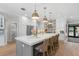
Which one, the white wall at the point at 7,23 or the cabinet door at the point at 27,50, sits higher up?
the white wall at the point at 7,23

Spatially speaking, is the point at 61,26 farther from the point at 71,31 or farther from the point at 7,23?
the point at 7,23

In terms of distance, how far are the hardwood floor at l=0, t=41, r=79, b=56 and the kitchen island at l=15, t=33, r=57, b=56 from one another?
0.14m

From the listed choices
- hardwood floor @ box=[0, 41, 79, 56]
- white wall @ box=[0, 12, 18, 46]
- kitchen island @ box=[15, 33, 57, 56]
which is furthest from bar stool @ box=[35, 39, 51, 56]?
white wall @ box=[0, 12, 18, 46]

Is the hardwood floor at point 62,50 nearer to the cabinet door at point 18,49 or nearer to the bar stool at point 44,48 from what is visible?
the cabinet door at point 18,49

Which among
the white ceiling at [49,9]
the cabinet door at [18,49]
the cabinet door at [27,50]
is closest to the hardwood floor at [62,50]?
the cabinet door at [18,49]

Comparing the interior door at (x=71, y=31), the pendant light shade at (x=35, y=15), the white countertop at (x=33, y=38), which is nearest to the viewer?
the pendant light shade at (x=35, y=15)

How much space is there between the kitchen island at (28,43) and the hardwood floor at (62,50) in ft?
0.45

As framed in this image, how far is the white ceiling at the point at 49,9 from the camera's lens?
258cm

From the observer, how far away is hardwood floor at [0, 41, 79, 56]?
2.64 meters

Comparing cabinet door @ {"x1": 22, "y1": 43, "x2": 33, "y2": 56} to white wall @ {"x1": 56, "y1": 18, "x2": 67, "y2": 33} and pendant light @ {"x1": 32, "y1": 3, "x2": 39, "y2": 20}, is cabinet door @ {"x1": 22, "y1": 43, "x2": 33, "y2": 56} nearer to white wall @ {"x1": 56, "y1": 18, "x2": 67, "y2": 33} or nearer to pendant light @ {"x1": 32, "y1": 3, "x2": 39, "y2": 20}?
pendant light @ {"x1": 32, "y1": 3, "x2": 39, "y2": 20}

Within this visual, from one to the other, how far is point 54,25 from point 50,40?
44 centimetres

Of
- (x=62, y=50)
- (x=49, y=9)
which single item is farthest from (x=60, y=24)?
(x=62, y=50)

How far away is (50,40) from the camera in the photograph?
2.82 meters

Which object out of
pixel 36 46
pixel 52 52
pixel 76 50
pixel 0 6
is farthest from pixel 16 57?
pixel 76 50
